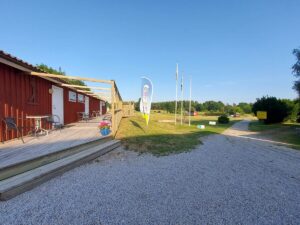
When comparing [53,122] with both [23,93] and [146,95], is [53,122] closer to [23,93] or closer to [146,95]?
[23,93]

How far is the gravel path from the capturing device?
8.22 feet

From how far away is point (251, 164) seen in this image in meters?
5.55

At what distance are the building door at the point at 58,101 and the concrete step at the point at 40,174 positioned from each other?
481 cm

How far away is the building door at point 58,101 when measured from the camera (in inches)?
355

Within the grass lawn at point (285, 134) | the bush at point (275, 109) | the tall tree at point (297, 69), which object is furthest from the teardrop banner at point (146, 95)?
the bush at point (275, 109)

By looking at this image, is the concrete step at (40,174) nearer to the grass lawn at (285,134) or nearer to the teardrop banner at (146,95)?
the teardrop banner at (146,95)

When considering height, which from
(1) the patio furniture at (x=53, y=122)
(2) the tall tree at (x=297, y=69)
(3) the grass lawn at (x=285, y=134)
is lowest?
(3) the grass lawn at (x=285, y=134)

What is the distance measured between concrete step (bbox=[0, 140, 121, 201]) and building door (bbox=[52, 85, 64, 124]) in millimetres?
4814

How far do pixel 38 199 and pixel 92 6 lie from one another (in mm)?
12410

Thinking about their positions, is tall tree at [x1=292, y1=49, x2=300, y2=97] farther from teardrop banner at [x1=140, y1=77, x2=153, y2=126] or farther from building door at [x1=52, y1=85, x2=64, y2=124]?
building door at [x1=52, y1=85, x2=64, y2=124]

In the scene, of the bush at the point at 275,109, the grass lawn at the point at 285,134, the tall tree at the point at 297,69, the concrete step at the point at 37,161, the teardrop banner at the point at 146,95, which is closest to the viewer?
the concrete step at the point at 37,161

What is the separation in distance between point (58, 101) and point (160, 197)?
8.45 m

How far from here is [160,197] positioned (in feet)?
10.3

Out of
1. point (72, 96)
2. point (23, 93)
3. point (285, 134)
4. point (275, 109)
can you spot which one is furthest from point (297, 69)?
point (23, 93)
